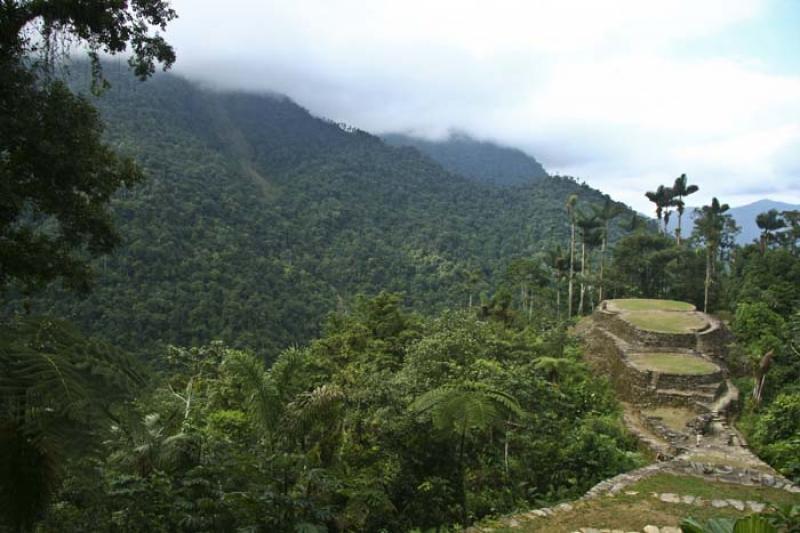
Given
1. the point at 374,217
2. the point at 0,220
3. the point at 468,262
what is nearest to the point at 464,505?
the point at 0,220

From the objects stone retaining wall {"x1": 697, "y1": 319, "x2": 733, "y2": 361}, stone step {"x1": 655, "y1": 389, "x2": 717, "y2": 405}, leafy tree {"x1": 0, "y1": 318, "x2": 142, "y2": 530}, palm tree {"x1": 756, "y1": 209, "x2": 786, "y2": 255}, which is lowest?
stone step {"x1": 655, "y1": 389, "x2": 717, "y2": 405}

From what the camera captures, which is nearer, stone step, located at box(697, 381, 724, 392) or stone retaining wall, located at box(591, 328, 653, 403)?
stone step, located at box(697, 381, 724, 392)

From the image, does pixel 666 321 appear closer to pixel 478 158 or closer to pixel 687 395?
pixel 687 395

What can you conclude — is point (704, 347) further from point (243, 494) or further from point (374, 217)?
point (374, 217)

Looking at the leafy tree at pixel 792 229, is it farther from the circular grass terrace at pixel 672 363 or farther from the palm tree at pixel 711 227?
the circular grass terrace at pixel 672 363

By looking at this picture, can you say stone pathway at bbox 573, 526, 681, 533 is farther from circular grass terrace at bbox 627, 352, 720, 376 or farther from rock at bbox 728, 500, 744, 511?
circular grass terrace at bbox 627, 352, 720, 376

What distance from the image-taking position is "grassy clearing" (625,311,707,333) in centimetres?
1692

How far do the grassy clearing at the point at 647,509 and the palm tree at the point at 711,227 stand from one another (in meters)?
22.6

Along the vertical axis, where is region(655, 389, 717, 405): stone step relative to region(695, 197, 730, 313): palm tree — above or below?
below

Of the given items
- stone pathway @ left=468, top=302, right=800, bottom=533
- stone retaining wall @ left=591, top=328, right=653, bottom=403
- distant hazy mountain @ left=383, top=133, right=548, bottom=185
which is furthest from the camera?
distant hazy mountain @ left=383, top=133, right=548, bottom=185

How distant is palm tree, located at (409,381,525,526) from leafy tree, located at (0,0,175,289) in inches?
174

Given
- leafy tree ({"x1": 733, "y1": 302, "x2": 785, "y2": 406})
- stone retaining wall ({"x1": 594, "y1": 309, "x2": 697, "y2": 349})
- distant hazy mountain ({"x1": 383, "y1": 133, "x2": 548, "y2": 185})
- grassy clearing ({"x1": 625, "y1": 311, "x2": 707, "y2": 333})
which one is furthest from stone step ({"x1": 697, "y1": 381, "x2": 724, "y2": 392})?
distant hazy mountain ({"x1": 383, "y1": 133, "x2": 548, "y2": 185})

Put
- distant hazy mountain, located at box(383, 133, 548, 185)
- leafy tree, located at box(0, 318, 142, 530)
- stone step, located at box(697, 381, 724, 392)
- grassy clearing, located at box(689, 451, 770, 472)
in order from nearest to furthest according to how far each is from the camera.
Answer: leafy tree, located at box(0, 318, 142, 530) → grassy clearing, located at box(689, 451, 770, 472) → stone step, located at box(697, 381, 724, 392) → distant hazy mountain, located at box(383, 133, 548, 185)

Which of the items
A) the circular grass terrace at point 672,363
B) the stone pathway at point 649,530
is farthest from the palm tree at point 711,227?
the stone pathway at point 649,530
